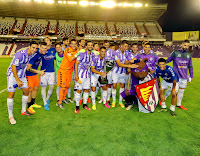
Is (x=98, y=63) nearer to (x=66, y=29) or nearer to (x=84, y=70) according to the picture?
(x=84, y=70)

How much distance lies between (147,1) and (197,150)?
131 feet

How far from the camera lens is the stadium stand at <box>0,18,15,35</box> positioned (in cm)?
3216

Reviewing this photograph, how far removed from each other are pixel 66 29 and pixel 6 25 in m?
14.2

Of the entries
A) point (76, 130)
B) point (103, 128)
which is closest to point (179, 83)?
point (103, 128)

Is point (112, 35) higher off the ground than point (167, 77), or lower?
higher

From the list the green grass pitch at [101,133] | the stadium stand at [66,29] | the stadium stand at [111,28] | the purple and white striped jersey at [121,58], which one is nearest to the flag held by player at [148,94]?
the green grass pitch at [101,133]

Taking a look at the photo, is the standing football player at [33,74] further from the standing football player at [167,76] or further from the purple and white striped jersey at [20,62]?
the standing football player at [167,76]

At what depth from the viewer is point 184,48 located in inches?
174

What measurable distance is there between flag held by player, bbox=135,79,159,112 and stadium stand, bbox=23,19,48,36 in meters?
35.0

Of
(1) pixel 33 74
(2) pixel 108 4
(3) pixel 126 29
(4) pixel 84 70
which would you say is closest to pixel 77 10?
(2) pixel 108 4

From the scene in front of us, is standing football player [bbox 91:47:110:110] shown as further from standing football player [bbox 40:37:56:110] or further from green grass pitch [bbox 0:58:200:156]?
standing football player [bbox 40:37:56:110]

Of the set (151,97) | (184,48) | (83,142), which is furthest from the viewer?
(184,48)

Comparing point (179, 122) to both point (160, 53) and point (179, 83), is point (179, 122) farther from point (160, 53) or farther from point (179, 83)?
point (160, 53)

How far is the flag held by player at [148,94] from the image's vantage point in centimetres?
404
